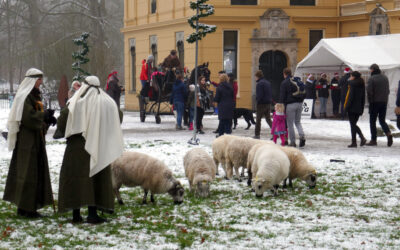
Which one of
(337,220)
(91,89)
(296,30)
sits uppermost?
(296,30)

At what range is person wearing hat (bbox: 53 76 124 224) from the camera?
8078mm

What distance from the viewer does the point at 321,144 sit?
17688mm

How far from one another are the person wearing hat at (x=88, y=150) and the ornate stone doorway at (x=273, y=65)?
24.5 m

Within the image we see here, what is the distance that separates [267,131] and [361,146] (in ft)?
16.1

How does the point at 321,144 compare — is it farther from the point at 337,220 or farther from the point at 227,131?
the point at 337,220

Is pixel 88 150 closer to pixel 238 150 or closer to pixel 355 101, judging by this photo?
pixel 238 150

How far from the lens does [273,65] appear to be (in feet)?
106

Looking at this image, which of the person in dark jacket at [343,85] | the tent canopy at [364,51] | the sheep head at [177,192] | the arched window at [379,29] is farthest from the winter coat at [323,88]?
the sheep head at [177,192]

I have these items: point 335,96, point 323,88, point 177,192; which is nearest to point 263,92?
point 177,192

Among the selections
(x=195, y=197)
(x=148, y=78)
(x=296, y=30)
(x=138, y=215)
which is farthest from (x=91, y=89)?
(x=296, y=30)

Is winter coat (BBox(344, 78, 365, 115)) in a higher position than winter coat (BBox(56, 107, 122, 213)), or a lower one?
higher

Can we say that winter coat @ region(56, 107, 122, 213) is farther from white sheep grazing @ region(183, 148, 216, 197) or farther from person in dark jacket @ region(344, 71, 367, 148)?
person in dark jacket @ region(344, 71, 367, 148)

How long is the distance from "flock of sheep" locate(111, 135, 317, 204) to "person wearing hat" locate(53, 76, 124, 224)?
1167mm

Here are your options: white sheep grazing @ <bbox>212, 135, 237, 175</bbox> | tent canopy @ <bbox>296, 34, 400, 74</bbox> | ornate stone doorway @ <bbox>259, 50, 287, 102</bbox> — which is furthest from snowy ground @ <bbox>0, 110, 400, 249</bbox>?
ornate stone doorway @ <bbox>259, 50, 287, 102</bbox>
